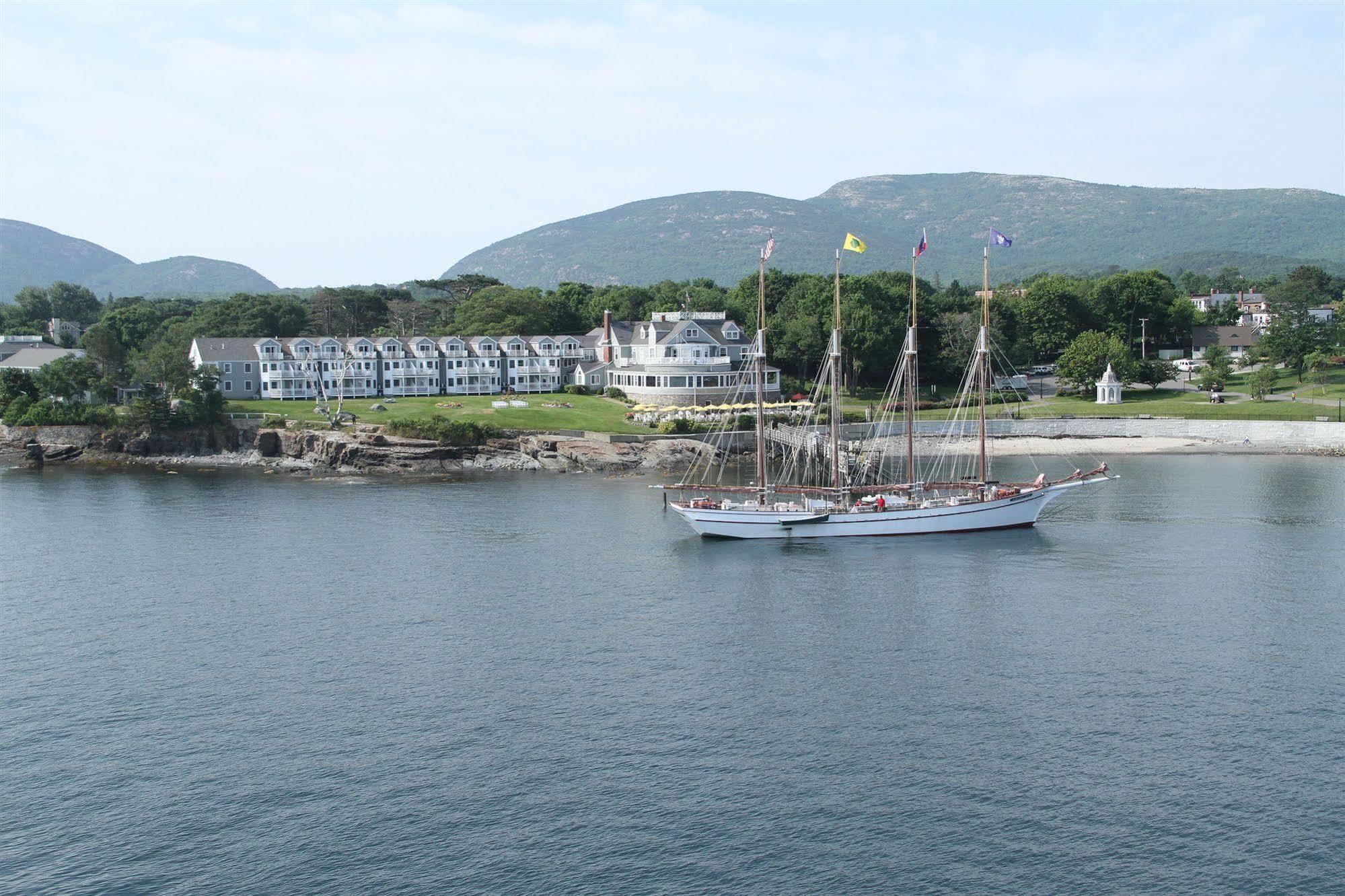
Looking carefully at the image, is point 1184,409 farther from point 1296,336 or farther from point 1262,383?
point 1296,336

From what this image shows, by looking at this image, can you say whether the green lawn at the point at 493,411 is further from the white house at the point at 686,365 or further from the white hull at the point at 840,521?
the white hull at the point at 840,521

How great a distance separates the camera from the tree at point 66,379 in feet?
351

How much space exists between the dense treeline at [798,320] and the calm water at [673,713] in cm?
6206

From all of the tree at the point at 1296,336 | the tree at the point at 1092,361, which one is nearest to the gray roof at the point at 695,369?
the tree at the point at 1092,361

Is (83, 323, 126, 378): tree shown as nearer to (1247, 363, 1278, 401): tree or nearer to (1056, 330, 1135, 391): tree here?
(1056, 330, 1135, 391): tree

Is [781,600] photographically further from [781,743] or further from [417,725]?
[417,725]

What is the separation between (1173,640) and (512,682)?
26.0 metres

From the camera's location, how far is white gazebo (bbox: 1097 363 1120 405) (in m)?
119

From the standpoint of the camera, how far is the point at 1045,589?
50844mm

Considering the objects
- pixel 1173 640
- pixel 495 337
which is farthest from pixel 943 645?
pixel 495 337

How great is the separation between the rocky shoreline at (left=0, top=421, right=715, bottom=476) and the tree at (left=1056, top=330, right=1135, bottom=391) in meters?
51.1

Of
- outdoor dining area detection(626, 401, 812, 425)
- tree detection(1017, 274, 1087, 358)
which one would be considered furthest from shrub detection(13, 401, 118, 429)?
tree detection(1017, 274, 1087, 358)

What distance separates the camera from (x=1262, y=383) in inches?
4751

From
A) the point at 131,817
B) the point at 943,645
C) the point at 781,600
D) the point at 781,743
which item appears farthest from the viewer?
the point at 781,600
